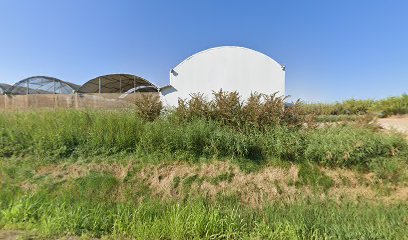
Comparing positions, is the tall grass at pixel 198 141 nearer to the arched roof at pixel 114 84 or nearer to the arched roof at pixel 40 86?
the arched roof at pixel 114 84

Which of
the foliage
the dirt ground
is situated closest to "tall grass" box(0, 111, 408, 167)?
the dirt ground

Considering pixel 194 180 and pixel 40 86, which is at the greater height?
pixel 40 86

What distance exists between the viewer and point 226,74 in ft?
56.6

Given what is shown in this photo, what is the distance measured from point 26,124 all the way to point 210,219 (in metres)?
6.81

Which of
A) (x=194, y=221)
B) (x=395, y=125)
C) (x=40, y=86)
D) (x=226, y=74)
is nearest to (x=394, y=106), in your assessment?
(x=395, y=125)

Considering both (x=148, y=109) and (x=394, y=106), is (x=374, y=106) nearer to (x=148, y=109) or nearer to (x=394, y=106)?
(x=394, y=106)

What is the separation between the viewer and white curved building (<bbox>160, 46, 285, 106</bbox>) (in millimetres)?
16906

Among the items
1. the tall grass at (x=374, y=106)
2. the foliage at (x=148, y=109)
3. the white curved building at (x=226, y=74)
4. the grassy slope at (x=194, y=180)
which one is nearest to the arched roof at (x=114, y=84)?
the white curved building at (x=226, y=74)

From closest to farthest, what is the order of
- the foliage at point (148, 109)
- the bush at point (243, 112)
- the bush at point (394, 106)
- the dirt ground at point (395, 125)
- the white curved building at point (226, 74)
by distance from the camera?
the bush at point (243, 112)
the dirt ground at point (395, 125)
the foliage at point (148, 109)
the white curved building at point (226, 74)
the bush at point (394, 106)

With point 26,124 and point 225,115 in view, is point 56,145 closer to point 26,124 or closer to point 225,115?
point 26,124

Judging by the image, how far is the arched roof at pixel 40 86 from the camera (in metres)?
20.3

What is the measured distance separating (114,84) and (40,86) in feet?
20.7

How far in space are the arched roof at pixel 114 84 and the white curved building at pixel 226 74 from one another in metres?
2.50

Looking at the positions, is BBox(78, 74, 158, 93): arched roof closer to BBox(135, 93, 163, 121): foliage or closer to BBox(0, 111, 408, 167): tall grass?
BBox(135, 93, 163, 121): foliage
